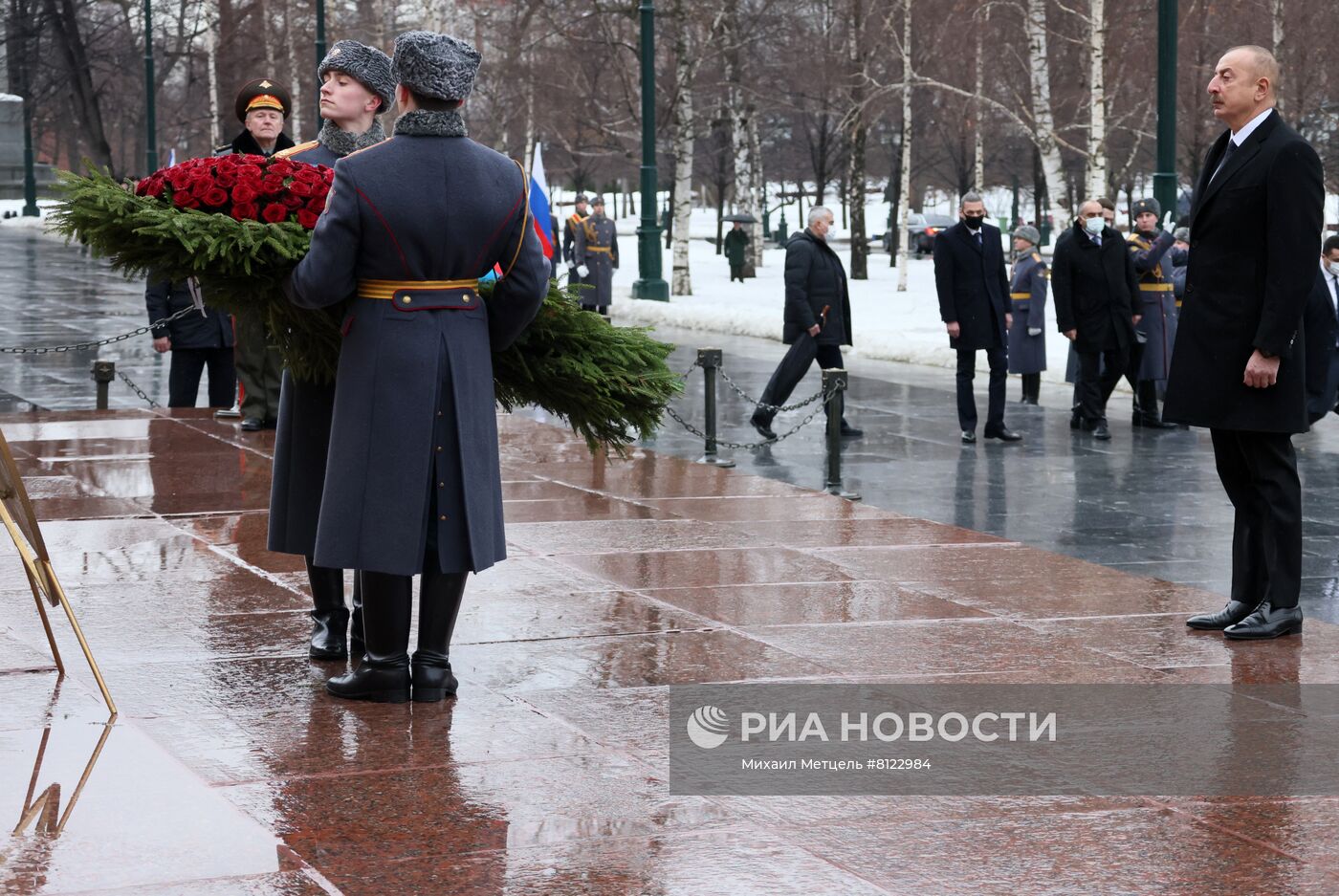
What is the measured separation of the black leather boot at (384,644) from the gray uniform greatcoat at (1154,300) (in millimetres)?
9970

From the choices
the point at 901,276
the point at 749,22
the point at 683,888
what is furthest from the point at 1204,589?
the point at 749,22

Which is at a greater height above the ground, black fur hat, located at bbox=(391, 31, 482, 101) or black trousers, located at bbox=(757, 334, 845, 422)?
black fur hat, located at bbox=(391, 31, 482, 101)

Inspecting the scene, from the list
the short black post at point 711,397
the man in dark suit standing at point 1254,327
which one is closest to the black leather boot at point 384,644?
the man in dark suit standing at point 1254,327

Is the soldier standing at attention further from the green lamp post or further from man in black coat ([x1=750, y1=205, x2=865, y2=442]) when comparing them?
man in black coat ([x1=750, y1=205, x2=865, y2=442])

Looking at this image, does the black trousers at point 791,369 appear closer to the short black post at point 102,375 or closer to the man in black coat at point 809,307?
the man in black coat at point 809,307

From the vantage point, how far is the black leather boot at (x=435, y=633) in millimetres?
5406

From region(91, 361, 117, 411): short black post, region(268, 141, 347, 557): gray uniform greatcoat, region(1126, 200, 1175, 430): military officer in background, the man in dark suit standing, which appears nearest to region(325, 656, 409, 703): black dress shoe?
region(268, 141, 347, 557): gray uniform greatcoat

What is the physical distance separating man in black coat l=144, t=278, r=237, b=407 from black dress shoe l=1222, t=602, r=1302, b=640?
7838 mm

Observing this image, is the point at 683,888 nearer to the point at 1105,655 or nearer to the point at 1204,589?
the point at 1105,655

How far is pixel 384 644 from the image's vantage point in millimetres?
5402

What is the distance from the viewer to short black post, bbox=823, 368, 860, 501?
34.8 feet

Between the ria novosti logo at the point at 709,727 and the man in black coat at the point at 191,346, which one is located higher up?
the man in black coat at the point at 191,346

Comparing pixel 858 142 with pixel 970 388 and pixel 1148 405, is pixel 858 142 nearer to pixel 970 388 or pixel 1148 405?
pixel 1148 405

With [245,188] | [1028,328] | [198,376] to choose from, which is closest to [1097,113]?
[1028,328]
